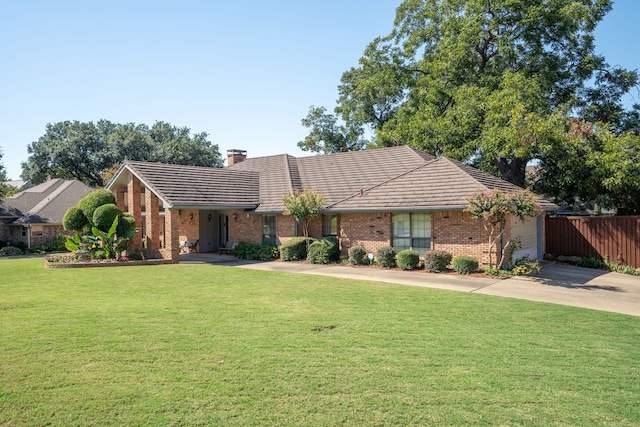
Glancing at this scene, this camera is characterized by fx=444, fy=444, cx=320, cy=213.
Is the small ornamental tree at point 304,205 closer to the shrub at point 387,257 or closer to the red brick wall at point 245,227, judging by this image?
the red brick wall at point 245,227

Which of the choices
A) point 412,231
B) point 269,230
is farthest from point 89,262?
point 412,231

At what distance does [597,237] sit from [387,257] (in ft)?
29.9

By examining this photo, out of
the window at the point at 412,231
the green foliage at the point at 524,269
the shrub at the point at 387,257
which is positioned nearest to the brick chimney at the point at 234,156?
the window at the point at 412,231

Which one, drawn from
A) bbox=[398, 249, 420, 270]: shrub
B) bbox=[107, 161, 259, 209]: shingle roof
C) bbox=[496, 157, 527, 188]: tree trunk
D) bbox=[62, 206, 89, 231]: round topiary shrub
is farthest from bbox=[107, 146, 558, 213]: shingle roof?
bbox=[496, 157, 527, 188]: tree trunk

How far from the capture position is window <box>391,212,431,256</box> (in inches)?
714

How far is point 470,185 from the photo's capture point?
17.4 meters

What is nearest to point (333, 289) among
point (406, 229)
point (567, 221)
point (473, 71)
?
point (406, 229)

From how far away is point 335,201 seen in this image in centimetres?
2164

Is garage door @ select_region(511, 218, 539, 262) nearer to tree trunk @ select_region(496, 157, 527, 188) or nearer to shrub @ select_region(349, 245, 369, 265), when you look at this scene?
shrub @ select_region(349, 245, 369, 265)

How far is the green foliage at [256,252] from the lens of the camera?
21.6m

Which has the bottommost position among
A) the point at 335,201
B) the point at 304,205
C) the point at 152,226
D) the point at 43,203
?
the point at 152,226

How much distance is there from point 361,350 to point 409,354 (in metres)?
0.75

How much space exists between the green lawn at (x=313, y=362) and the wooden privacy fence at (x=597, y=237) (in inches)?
391

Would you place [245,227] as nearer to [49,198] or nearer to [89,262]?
[89,262]
